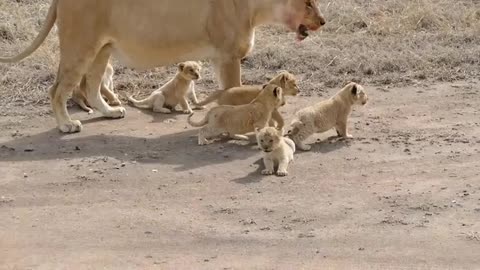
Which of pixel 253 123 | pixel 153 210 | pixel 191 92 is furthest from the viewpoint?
pixel 191 92

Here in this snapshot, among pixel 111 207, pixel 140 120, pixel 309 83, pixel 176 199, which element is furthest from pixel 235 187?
pixel 309 83

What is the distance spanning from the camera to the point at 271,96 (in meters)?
7.82

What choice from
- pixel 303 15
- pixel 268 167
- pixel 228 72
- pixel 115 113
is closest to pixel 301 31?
pixel 303 15

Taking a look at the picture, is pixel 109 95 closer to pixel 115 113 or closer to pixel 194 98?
pixel 115 113

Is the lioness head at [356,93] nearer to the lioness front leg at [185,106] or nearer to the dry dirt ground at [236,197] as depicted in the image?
the dry dirt ground at [236,197]

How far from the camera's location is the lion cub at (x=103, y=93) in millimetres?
9016

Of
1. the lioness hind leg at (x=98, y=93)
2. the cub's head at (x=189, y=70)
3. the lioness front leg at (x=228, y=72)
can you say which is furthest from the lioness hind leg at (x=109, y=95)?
the lioness front leg at (x=228, y=72)

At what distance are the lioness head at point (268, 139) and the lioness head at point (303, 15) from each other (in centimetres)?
158

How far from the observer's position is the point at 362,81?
31.7ft

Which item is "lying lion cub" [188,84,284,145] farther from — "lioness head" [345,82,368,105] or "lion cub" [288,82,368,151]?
"lioness head" [345,82,368,105]

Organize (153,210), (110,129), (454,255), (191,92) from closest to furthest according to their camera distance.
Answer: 1. (454,255)
2. (153,210)
3. (110,129)
4. (191,92)

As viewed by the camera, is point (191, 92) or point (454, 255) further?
point (191, 92)

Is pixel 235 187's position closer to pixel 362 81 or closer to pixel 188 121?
pixel 188 121

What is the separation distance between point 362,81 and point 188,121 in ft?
7.00
